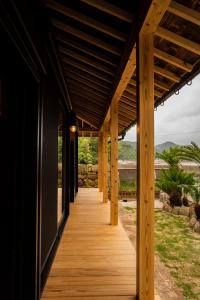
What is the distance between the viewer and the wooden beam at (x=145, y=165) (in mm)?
2387

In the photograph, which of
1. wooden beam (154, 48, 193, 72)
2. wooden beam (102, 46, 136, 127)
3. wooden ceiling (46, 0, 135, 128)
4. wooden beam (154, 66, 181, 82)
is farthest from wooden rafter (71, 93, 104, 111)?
wooden beam (154, 48, 193, 72)

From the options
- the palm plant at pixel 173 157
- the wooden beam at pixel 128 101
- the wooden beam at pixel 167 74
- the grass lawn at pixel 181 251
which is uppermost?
the wooden beam at pixel 128 101

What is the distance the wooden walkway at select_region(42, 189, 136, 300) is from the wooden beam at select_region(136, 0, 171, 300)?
1.42 ft

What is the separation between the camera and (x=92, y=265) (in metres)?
3.45

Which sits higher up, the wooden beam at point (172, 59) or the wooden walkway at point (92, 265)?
the wooden beam at point (172, 59)

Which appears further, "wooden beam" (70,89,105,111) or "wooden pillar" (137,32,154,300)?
"wooden beam" (70,89,105,111)

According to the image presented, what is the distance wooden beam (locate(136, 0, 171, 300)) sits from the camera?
2.39 m

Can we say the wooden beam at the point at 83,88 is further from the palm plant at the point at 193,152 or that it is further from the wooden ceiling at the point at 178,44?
the palm plant at the point at 193,152

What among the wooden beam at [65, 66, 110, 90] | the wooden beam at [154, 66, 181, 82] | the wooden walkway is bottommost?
the wooden walkway

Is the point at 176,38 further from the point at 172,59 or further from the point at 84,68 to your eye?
the point at 84,68

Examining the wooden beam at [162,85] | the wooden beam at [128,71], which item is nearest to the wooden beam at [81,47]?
the wooden beam at [128,71]

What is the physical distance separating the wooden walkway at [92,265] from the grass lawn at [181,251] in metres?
1.09

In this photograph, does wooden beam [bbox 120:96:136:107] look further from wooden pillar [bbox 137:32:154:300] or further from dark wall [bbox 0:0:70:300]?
dark wall [bbox 0:0:70:300]

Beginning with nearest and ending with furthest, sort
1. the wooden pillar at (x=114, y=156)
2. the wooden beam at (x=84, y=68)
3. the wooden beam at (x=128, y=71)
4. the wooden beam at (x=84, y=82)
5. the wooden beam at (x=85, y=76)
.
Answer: the wooden beam at (x=128, y=71) → the wooden beam at (x=84, y=68) → the wooden beam at (x=85, y=76) → the wooden beam at (x=84, y=82) → the wooden pillar at (x=114, y=156)
